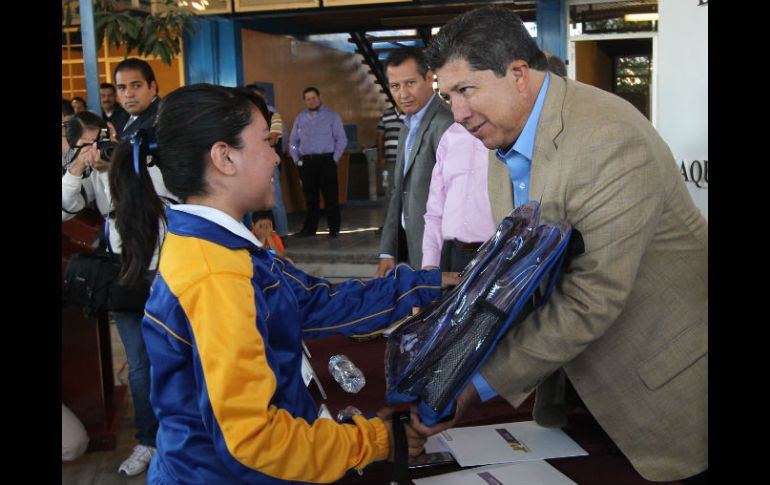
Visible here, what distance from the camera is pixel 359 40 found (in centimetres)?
1227

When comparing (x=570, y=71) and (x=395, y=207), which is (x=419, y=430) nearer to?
(x=395, y=207)

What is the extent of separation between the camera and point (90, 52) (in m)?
4.48

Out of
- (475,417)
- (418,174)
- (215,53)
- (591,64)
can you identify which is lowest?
(475,417)

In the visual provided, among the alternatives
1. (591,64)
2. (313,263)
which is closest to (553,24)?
(591,64)

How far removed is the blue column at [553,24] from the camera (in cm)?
844

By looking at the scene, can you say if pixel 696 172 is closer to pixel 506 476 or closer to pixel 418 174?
pixel 418 174

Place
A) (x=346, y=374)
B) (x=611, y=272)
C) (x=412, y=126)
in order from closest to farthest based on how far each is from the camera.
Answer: (x=611, y=272)
(x=346, y=374)
(x=412, y=126)

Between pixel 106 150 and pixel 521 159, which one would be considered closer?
pixel 521 159

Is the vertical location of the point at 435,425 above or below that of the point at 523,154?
below

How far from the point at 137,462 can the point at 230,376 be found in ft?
8.11

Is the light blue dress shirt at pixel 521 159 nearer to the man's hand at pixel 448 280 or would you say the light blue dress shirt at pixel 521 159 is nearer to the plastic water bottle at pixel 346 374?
the man's hand at pixel 448 280

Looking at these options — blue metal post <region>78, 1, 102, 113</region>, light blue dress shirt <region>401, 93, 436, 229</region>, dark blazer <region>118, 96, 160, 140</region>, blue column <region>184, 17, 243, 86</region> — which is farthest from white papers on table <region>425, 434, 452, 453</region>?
blue column <region>184, 17, 243, 86</region>

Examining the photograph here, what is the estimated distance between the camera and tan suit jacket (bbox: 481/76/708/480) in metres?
1.18
